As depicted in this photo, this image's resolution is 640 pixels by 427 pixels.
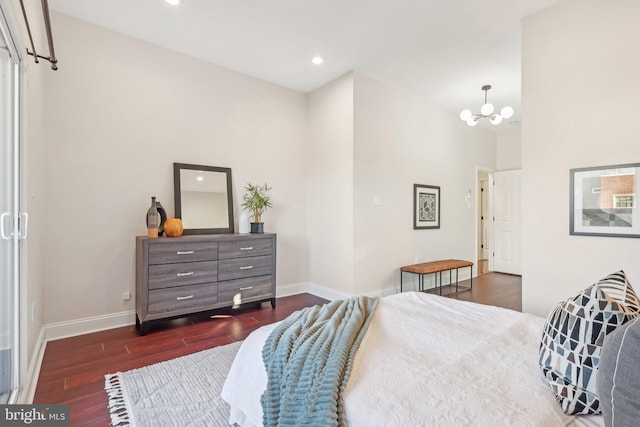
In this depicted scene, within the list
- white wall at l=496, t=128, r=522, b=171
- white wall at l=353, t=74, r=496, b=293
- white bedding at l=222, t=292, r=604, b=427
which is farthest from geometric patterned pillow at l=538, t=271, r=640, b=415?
white wall at l=496, t=128, r=522, b=171

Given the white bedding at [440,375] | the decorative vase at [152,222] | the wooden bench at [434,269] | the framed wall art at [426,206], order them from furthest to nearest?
the framed wall art at [426,206], the wooden bench at [434,269], the decorative vase at [152,222], the white bedding at [440,375]

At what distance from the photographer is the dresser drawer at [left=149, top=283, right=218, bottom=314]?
2.97m

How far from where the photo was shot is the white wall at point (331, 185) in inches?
157

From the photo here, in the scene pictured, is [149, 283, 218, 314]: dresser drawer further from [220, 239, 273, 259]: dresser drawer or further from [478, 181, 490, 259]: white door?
[478, 181, 490, 259]: white door

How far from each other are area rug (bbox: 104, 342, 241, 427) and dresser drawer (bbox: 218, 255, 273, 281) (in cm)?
103

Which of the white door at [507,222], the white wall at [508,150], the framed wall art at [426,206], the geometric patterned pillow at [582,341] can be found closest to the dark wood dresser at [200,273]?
the framed wall art at [426,206]

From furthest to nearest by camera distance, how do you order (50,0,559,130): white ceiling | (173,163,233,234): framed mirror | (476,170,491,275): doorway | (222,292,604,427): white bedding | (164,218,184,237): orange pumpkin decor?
1. (476,170,491,275): doorway
2. (173,163,233,234): framed mirror
3. (164,218,184,237): orange pumpkin decor
4. (50,0,559,130): white ceiling
5. (222,292,604,427): white bedding

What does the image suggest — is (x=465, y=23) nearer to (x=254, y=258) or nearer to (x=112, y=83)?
(x=254, y=258)

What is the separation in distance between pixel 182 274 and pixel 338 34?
2.88 m

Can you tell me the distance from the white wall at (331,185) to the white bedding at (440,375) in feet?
7.17

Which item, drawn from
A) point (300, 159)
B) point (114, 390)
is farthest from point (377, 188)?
point (114, 390)

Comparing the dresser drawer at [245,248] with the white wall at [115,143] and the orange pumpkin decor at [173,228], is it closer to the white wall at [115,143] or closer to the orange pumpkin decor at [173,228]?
the orange pumpkin decor at [173,228]

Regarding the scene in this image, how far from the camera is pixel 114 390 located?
200 centimetres

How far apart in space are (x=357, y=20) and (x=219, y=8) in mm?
1254
